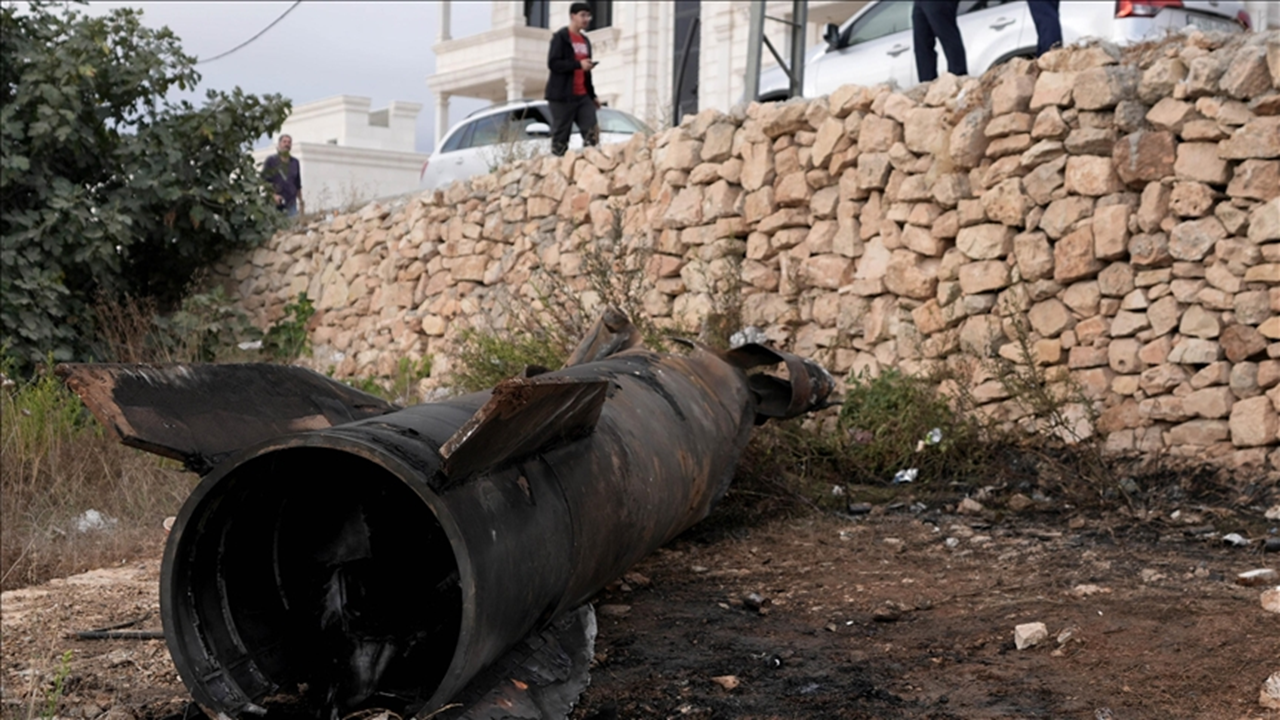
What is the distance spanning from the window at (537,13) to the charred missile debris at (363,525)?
2509cm

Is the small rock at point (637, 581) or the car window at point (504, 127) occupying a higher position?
the car window at point (504, 127)

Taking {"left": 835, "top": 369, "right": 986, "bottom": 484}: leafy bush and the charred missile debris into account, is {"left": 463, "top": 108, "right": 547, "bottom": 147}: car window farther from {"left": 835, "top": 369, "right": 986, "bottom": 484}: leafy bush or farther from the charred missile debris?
the charred missile debris

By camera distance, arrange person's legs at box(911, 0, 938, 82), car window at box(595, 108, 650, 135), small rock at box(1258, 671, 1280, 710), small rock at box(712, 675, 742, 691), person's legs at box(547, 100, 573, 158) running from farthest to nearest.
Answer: car window at box(595, 108, 650, 135), person's legs at box(547, 100, 573, 158), person's legs at box(911, 0, 938, 82), small rock at box(712, 675, 742, 691), small rock at box(1258, 671, 1280, 710)

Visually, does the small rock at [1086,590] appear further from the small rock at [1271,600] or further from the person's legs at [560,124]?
the person's legs at [560,124]

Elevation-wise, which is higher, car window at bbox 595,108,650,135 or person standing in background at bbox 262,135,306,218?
car window at bbox 595,108,650,135

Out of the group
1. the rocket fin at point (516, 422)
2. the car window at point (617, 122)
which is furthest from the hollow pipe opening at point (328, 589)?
the car window at point (617, 122)

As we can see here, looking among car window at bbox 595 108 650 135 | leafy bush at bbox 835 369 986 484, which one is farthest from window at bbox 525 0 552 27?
leafy bush at bbox 835 369 986 484

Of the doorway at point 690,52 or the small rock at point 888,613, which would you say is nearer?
the small rock at point 888,613

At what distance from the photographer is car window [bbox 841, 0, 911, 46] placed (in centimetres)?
985

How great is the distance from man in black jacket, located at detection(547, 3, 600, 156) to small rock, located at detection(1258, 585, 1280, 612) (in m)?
7.85

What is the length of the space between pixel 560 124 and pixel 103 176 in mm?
5263

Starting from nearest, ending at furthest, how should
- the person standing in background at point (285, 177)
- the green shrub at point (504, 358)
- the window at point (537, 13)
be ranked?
the green shrub at point (504, 358) < the person standing in background at point (285, 177) < the window at point (537, 13)

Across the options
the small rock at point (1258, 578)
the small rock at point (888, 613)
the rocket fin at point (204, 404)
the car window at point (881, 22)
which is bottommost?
the small rock at point (888, 613)

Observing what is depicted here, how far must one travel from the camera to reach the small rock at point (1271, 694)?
122 inches
